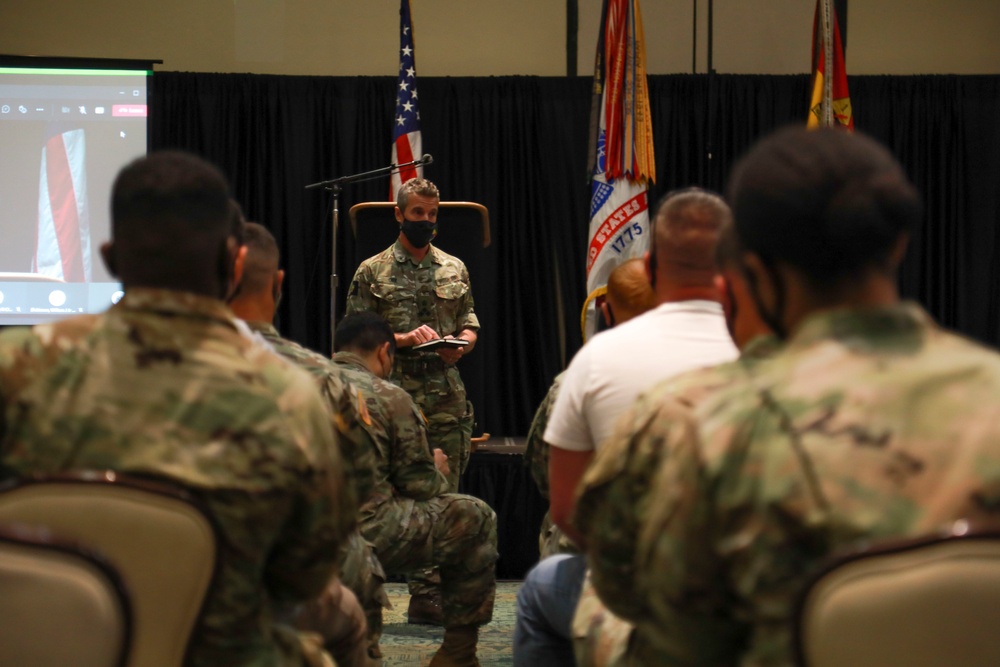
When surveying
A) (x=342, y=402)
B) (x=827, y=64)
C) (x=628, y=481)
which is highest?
(x=827, y=64)

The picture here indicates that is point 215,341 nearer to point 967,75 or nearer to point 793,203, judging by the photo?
point 793,203

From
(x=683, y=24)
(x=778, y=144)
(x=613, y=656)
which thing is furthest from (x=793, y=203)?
(x=683, y=24)

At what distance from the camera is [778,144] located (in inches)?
42.2

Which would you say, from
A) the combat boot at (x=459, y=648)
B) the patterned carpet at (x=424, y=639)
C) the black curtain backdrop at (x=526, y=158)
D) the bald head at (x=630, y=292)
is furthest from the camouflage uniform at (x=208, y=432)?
the black curtain backdrop at (x=526, y=158)

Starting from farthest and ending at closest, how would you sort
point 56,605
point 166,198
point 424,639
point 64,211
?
point 64,211 → point 424,639 → point 166,198 → point 56,605

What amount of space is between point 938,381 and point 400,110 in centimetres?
525

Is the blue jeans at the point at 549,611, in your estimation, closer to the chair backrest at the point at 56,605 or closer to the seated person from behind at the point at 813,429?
the seated person from behind at the point at 813,429

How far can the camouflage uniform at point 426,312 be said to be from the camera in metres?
4.71

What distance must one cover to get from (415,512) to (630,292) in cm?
109

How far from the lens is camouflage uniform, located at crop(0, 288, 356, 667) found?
3.94 feet

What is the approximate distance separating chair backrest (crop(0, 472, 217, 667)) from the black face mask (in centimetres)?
361

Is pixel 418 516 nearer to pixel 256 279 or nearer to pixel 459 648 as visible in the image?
pixel 459 648

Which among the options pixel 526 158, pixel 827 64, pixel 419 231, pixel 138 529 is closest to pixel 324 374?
pixel 138 529

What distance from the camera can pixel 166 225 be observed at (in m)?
1.31
